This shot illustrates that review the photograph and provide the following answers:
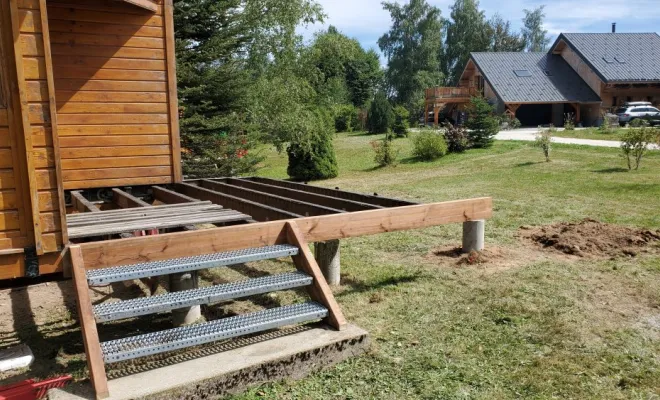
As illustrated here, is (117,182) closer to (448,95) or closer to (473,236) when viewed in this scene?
(473,236)

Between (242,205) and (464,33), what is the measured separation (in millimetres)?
56074

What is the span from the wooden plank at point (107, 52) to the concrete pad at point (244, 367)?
4533 millimetres

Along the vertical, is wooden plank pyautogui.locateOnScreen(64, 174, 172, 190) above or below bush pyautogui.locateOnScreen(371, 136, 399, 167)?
above

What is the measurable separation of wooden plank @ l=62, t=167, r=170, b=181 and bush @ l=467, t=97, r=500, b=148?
15.4m

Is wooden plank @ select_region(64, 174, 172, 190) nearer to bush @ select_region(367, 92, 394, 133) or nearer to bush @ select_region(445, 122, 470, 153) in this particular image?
bush @ select_region(445, 122, 470, 153)

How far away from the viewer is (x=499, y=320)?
4273mm

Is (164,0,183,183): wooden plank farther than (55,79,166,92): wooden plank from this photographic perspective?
Yes

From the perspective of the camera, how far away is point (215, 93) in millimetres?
14617

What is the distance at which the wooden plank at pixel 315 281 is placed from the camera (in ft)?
12.2

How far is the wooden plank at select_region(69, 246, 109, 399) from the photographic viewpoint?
111 inches

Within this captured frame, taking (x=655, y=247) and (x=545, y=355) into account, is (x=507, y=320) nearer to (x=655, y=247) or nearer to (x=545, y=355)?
(x=545, y=355)

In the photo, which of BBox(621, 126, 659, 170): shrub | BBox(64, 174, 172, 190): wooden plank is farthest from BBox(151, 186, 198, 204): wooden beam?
BBox(621, 126, 659, 170): shrub

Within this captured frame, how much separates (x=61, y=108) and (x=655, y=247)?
7.18 metres

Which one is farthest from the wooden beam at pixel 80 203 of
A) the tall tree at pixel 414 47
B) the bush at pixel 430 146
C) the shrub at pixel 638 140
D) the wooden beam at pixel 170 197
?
the tall tree at pixel 414 47
